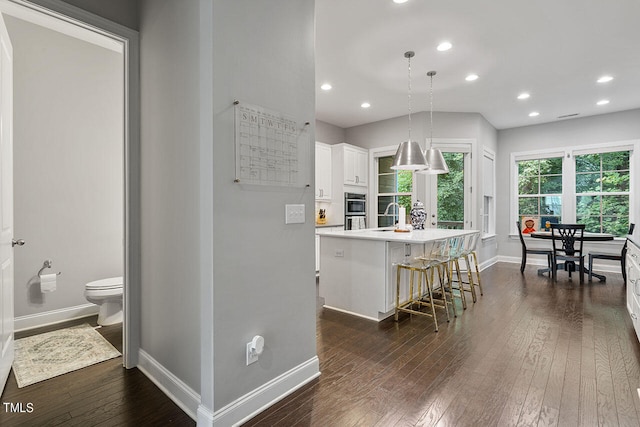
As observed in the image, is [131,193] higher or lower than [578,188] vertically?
lower

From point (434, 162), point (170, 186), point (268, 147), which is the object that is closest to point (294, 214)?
point (268, 147)

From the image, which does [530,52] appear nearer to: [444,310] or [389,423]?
[444,310]

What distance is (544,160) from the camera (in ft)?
21.6

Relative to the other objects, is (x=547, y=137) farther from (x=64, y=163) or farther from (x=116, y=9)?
(x=64, y=163)

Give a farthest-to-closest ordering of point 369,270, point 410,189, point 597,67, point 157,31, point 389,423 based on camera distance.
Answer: point 410,189
point 597,67
point 369,270
point 157,31
point 389,423

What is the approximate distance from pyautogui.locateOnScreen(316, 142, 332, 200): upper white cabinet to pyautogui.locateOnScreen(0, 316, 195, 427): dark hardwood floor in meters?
4.23

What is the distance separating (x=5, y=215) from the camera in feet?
6.68

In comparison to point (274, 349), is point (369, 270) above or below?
above

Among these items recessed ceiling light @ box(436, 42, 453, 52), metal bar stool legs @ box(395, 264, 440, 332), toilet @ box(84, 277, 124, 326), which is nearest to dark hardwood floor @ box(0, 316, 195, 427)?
toilet @ box(84, 277, 124, 326)

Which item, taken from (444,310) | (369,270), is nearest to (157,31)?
(369,270)

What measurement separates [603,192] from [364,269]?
5588 millimetres

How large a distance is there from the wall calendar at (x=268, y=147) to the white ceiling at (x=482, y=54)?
4.97 ft

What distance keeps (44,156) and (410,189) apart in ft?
17.6

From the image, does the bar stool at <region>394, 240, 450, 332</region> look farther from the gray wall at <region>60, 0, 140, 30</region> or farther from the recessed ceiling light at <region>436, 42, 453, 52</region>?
the gray wall at <region>60, 0, 140, 30</region>
